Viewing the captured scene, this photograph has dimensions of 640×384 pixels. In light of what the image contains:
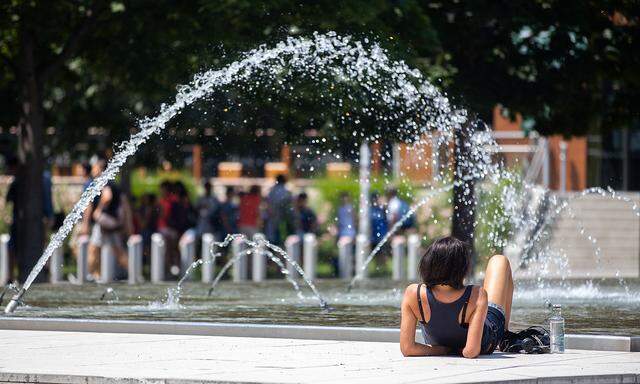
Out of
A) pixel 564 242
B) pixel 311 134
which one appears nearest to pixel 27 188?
pixel 311 134

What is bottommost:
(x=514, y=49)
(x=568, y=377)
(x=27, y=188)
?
(x=568, y=377)

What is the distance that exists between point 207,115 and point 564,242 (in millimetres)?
7685

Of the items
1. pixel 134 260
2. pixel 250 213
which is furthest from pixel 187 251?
pixel 250 213

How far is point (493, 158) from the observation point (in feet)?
83.3

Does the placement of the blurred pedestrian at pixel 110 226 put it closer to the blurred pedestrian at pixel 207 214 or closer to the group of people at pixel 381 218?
the blurred pedestrian at pixel 207 214

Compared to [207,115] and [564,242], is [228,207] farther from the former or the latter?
[564,242]

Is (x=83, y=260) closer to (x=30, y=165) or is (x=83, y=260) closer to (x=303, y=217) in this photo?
(x=30, y=165)

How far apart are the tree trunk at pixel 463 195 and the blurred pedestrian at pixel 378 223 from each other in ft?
21.1

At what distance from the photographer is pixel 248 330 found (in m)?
11.0

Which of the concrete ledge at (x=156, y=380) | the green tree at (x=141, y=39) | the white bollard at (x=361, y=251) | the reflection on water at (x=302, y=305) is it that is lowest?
the concrete ledge at (x=156, y=380)

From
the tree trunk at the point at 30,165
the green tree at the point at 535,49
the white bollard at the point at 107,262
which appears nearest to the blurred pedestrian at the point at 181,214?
the white bollard at the point at 107,262

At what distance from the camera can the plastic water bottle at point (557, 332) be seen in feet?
32.0

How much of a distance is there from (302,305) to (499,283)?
15.4 ft

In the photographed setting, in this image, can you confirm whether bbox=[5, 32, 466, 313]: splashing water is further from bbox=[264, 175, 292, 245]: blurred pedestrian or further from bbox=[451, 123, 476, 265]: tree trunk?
bbox=[264, 175, 292, 245]: blurred pedestrian
